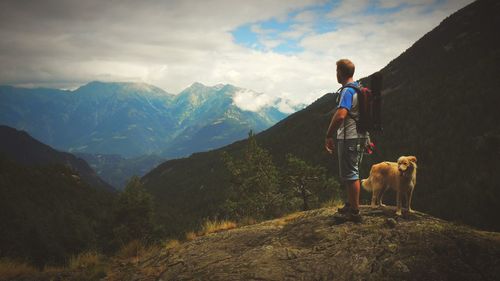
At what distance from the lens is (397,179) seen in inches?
300

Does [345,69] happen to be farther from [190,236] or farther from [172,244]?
[172,244]

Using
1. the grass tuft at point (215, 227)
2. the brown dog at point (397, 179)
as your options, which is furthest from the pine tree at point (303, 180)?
the brown dog at point (397, 179)

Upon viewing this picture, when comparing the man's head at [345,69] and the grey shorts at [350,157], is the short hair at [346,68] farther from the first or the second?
the grey shorts at [350,157]

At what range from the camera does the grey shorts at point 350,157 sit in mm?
6816

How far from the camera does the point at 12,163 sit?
139625 millimetres

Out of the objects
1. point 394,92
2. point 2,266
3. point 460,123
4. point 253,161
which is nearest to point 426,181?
point 460,123

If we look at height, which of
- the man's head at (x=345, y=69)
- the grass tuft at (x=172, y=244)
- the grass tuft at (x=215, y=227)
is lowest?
the grass tuft at (x=172, y=244)

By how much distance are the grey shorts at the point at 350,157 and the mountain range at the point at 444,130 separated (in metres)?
65.7

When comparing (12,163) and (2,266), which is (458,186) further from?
(12,163)

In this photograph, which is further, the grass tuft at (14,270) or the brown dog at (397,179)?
the grass tuft at (14,270)

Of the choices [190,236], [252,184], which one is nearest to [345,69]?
[190,236]

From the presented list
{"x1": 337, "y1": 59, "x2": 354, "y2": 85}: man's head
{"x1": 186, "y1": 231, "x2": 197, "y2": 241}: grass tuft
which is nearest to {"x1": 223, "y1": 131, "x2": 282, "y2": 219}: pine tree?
{"x1": 186, "y1": 231, "x2": 197, "y2": 241}: grass tuft

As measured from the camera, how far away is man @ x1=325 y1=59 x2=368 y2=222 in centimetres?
666

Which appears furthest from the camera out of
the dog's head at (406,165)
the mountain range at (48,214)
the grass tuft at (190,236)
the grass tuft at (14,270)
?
the mountain range at (48,214)
